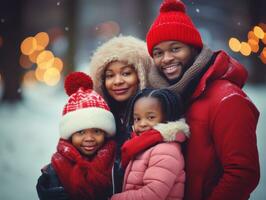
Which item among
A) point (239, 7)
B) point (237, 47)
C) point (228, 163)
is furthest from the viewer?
point (237, 47)

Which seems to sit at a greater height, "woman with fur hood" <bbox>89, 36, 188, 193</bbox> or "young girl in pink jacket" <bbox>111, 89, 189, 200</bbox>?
"woman with fur hood" <bbox>89, 36, 188, 193</bbox>

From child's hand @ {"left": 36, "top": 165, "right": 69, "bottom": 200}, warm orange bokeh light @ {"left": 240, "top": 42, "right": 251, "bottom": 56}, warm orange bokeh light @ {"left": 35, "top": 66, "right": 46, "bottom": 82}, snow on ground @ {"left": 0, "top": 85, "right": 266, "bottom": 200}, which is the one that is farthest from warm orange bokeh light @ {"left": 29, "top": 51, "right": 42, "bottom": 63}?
child's hand @ {"left": 36, "top": 165, "right": 69, "bottom": 200}

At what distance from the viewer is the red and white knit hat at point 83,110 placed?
1992 mm

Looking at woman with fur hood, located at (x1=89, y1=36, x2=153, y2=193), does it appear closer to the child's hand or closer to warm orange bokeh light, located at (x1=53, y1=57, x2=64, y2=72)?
the child's hand

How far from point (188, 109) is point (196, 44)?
33 cm

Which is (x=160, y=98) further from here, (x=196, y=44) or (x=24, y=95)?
(x=24, y=95)

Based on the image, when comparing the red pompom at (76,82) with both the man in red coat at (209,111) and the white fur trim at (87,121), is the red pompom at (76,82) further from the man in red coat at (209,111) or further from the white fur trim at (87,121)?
the man in red coat at (209,111)

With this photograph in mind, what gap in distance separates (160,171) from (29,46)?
14.2ft

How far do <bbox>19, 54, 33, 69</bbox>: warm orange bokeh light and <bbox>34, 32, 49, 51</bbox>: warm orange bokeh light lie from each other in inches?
8.2

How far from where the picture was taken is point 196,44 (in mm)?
1946

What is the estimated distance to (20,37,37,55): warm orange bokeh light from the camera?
17.8ft

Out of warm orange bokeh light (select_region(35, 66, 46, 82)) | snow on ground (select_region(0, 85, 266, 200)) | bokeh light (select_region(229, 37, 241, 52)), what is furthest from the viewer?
warm orange bokeh light (select_region(35, 66, 46, 82))

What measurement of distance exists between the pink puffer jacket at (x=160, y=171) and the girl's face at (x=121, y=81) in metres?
0.50

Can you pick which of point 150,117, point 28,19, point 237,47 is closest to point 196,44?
point 150,117
